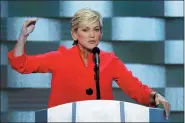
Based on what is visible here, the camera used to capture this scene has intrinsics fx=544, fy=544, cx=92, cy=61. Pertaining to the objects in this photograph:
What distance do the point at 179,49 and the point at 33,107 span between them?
0.67 meters

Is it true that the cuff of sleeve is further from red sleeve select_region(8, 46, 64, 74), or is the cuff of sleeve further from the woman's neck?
the woman's neck

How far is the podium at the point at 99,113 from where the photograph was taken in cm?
112

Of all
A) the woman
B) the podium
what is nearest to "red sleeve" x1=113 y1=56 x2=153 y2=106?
the woman

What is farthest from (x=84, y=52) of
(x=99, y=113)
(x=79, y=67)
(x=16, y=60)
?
(x=99, y=113)

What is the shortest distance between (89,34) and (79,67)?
0.30 feet

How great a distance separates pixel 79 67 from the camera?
1421 millimetres

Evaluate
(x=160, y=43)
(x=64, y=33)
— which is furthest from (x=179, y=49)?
(x=64, y=33)

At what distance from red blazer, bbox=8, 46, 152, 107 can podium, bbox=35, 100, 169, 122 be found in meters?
0.25

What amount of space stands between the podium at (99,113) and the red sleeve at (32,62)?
0.28 metres

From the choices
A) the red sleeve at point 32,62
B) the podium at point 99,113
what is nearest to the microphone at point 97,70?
the red sleeve at point 32,62

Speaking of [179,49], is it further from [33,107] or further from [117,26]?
[33,107]

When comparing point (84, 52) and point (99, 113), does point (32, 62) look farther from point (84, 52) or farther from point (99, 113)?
point (99, 113)

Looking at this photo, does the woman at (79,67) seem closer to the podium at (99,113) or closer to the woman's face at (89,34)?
the woman's face at (89,34)

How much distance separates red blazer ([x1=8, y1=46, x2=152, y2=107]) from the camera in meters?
1.40
